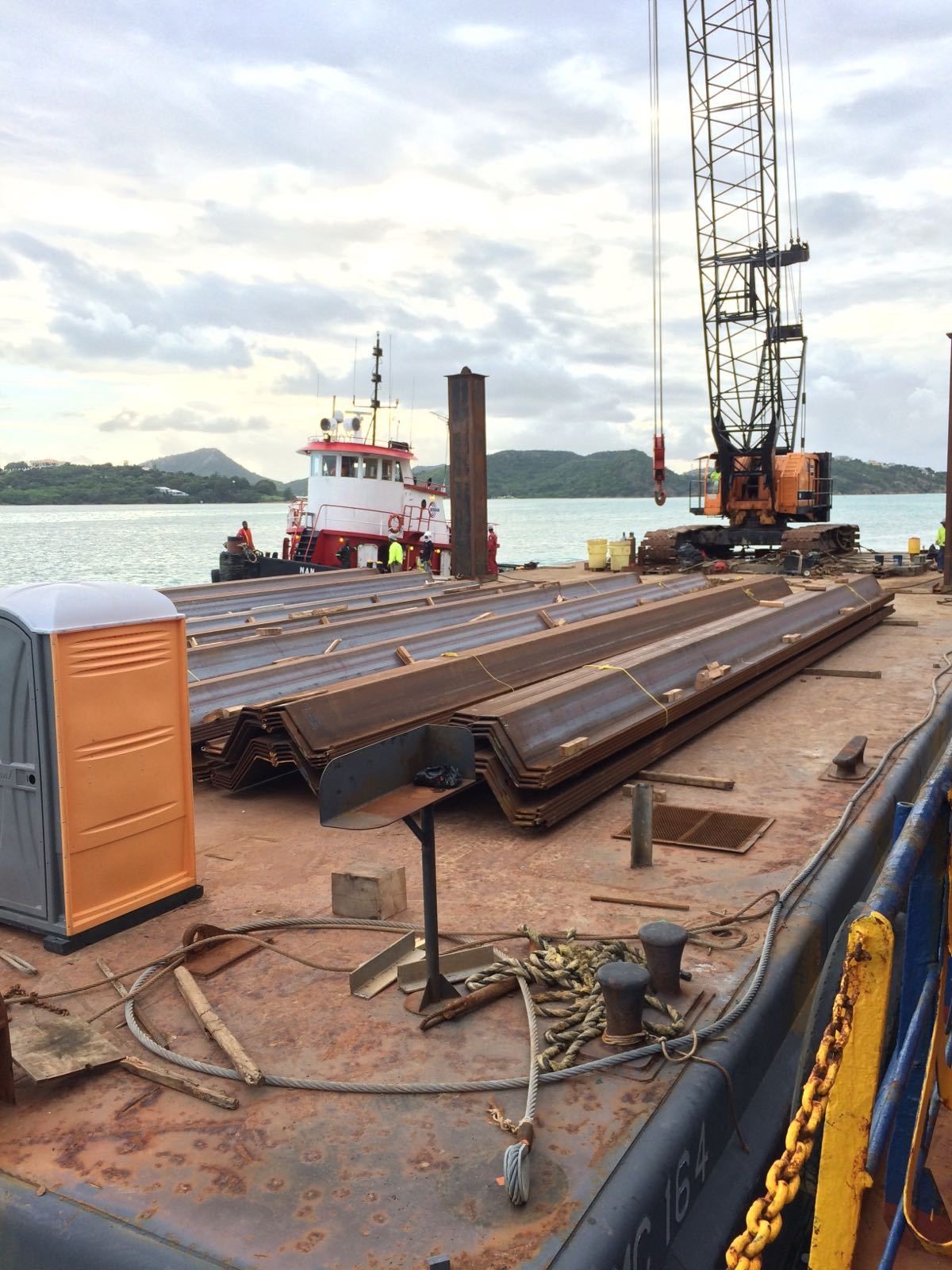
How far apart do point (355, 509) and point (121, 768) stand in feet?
87.0

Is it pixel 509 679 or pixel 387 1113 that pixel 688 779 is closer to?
pixel 509 679

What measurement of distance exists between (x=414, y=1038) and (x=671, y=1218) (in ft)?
3.66

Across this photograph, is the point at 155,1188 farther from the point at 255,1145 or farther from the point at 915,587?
the point at 915,587

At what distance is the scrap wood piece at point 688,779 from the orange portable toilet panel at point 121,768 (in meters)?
3.43

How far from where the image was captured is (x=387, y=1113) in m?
3.33

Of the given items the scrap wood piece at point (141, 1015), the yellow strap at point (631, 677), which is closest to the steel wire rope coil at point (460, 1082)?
the scrap wood piece at point (141, 1015)

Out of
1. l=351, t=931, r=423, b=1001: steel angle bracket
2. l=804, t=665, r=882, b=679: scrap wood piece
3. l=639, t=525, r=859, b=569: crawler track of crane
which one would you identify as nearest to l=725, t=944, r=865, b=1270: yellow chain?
l=351, t=931, r=423, b=1001: steel angle bracket

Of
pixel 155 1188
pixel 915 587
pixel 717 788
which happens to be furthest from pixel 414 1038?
pixel 915 587

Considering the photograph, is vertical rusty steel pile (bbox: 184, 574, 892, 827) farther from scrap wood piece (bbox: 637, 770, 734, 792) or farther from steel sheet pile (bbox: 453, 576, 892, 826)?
scrap wood piece (bbox: 637, 770, 734, 792)

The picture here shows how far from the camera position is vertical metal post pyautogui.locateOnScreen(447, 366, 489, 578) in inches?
800

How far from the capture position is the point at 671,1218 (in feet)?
10.3

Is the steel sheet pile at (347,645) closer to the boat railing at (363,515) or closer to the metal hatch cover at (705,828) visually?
the metal hatch cover at (705,828)

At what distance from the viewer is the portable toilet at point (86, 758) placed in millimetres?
4504

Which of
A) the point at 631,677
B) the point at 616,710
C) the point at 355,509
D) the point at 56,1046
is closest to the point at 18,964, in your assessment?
the point at 56,1046
